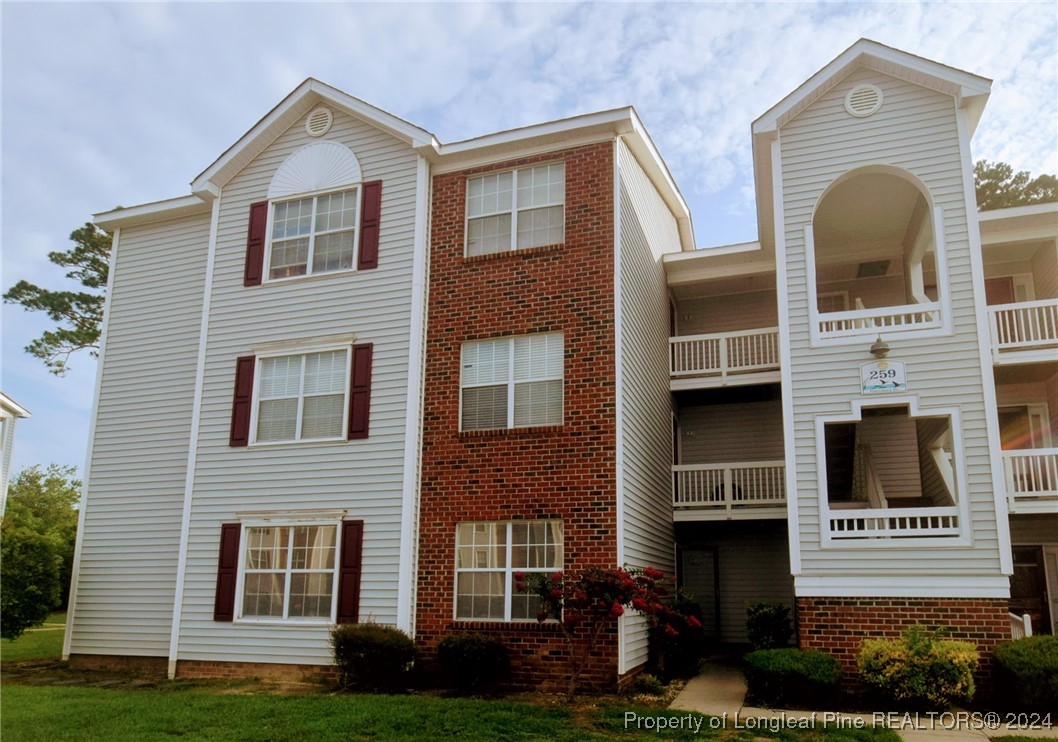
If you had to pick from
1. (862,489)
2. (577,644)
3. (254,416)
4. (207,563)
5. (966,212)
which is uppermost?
(966,212)

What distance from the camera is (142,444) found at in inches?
677

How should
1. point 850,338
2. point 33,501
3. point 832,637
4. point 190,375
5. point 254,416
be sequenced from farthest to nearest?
1. point 33,501
2. point 190,375
3. point 254,416
4. point 850,338
5. point 832,637

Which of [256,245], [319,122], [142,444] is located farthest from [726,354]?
[142,444]

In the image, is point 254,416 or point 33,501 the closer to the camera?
point 254,416

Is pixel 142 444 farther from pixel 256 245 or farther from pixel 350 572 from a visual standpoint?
pixel 350 572

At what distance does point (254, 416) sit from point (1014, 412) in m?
14.5

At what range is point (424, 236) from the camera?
1569cm

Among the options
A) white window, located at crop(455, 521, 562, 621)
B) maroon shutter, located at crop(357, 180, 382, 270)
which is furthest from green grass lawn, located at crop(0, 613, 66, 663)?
maroon shutter, located at crop(357, 180, 382, 270)

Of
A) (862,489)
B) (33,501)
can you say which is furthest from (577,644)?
(33,501)

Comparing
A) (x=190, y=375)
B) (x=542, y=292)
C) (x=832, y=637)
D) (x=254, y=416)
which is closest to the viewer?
(x=832, y=637)

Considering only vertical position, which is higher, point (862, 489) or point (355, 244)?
point (355, 244)

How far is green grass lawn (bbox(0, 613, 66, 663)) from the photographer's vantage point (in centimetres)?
1816

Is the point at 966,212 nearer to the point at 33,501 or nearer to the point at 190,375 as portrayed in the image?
the point at 190,375

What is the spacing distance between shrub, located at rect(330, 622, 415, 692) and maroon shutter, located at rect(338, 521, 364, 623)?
2.75 feet
